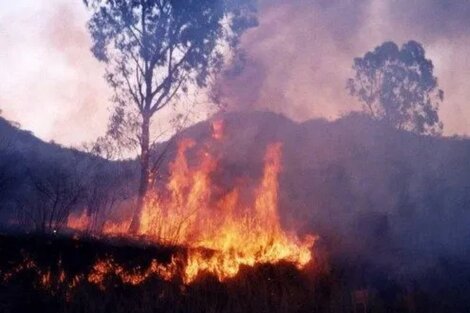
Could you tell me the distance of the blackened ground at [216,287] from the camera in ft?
49.6

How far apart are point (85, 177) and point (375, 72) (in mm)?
27457

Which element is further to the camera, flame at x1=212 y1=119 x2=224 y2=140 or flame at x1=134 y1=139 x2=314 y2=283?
flame at x1=212 y1=119 x2=224 y2=140

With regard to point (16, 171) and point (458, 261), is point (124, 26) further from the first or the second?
point (458, 261)

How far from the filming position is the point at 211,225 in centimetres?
2525

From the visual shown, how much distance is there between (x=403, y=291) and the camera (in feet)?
57.6

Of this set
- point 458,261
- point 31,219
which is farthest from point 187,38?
point 458,261

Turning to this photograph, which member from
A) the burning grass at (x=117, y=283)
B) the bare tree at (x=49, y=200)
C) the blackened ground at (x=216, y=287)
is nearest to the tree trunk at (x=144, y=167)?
the bare tree at (x=49, y=200)

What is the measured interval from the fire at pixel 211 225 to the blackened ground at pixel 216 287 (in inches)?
28.5

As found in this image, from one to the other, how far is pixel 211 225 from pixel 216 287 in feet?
28.1

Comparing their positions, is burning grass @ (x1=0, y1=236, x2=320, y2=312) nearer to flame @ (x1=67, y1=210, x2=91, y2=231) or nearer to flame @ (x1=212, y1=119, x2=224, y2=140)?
flame @ (x1=67, y1=210, x2=91, y2=231)

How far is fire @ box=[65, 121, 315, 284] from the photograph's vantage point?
61.5 feet

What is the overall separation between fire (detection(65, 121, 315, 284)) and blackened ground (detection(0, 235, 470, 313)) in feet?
2.37

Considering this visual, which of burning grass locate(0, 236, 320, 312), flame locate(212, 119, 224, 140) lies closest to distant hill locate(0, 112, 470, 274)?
flame locate(212, 119, 224, 140)

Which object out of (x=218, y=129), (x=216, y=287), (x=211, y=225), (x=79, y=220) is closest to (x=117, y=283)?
(x=216, y=287)
